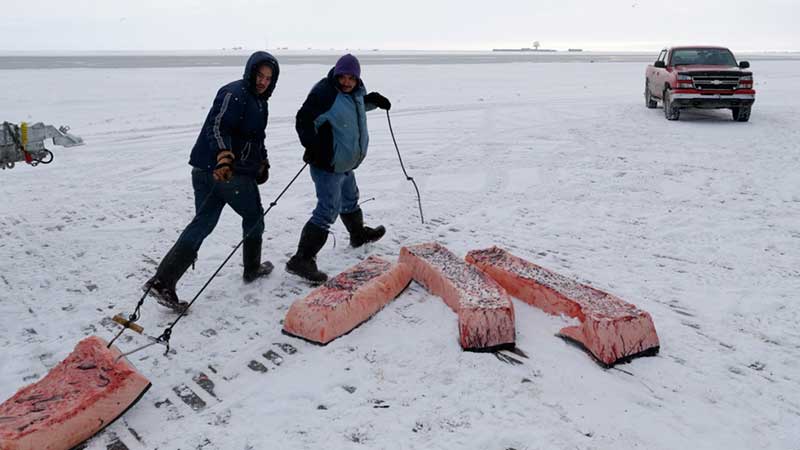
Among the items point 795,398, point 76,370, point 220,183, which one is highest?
point 220,183

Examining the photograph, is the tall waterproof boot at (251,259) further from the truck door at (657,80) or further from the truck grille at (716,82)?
the truck door at (657,80)

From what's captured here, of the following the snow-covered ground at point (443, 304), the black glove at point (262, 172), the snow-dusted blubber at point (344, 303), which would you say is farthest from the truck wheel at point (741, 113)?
the black glove at point (262, 172)

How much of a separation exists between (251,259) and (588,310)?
257cm

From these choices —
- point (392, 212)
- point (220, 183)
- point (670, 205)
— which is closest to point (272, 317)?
point (220, 183)

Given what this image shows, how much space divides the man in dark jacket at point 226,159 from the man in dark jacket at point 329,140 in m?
0.40

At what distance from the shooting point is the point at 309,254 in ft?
15.1

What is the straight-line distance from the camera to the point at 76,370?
303cm

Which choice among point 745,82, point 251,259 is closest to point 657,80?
point 745,82

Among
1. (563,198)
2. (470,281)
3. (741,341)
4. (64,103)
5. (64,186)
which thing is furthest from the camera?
(64,103)

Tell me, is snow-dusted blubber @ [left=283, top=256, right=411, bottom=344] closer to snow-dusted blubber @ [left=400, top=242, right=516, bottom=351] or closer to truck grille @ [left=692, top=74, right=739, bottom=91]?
snow-dusted blubber @ [left=400, top=242, right=516, bottom=351]

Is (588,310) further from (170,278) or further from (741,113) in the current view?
(741,113)

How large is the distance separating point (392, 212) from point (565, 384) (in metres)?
3.71

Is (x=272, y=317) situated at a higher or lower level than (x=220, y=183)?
lower

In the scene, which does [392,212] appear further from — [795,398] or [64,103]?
[64,103]
